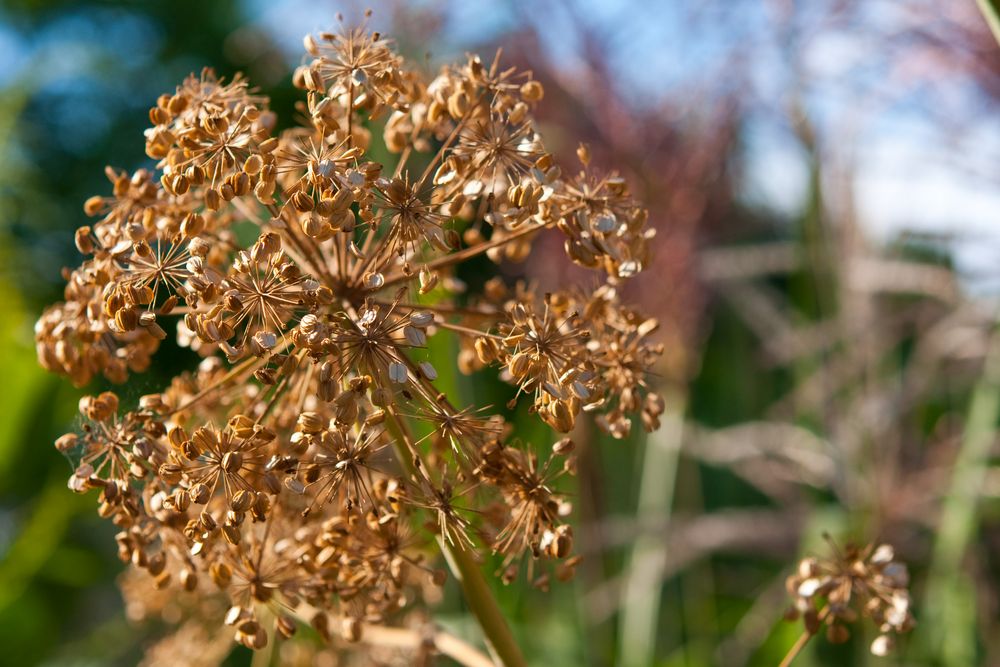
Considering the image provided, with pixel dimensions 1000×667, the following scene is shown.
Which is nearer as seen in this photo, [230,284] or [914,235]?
[230,284]

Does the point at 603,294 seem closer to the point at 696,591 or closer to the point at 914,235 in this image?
the point at 914,235

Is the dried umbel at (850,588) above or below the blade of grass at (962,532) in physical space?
below

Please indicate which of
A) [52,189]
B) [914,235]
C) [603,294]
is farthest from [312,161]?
[52,189]

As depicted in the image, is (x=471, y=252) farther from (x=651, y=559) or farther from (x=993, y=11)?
(x=651, y=559)

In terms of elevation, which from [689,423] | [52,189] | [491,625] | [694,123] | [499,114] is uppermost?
[52,189]

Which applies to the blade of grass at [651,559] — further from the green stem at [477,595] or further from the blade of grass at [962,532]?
the green stem at [477,595]

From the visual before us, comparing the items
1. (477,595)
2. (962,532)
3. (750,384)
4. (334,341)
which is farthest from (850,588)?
(750,384)

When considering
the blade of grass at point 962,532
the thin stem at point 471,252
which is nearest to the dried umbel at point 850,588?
the thin stem at point 471,252
